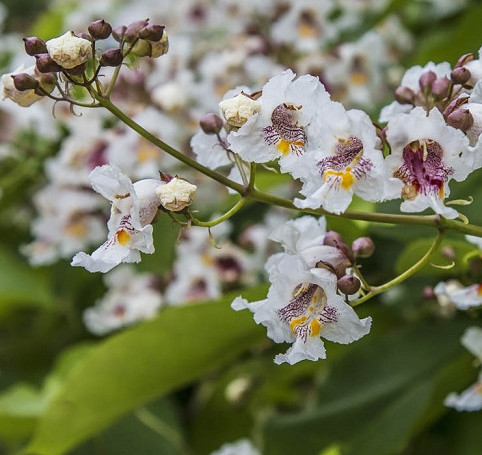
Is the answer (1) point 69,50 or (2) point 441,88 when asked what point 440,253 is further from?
(1) point 69,50

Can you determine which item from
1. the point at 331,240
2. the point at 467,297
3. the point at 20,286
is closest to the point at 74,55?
the point at 331,240

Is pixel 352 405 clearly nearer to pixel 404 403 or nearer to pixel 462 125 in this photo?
pixel 404 403

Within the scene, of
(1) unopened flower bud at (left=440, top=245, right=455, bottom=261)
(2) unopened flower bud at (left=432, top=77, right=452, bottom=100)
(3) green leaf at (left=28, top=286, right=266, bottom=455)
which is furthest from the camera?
(3) green leaf at (left=28, top=286, right=266, bottom=455)

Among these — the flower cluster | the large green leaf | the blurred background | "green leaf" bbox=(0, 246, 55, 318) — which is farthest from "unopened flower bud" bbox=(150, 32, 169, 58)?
"green leaf" bbox=(0, 246, 55, 318)

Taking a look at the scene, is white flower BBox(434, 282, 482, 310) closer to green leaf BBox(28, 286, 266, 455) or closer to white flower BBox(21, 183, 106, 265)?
green leaf BBox(28, 286, 266, 455)

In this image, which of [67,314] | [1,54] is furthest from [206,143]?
[1,54]

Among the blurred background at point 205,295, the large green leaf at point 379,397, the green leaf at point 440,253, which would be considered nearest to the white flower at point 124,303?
the blurred background at point 205,295

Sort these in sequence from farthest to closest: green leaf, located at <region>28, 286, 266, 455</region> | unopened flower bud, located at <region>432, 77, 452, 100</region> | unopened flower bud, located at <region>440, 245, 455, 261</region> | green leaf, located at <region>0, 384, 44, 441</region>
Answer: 1. green leaf, located at <region>0, 384, 44, 441</region>
2. green leaf, located at <region>28, 286, 266, 455</region>
3. unopened flower bud, located at <region>440, 245, 455, 261</region>
4. unopened flower bud, located at <region>432, 77, 452, 100</region>
